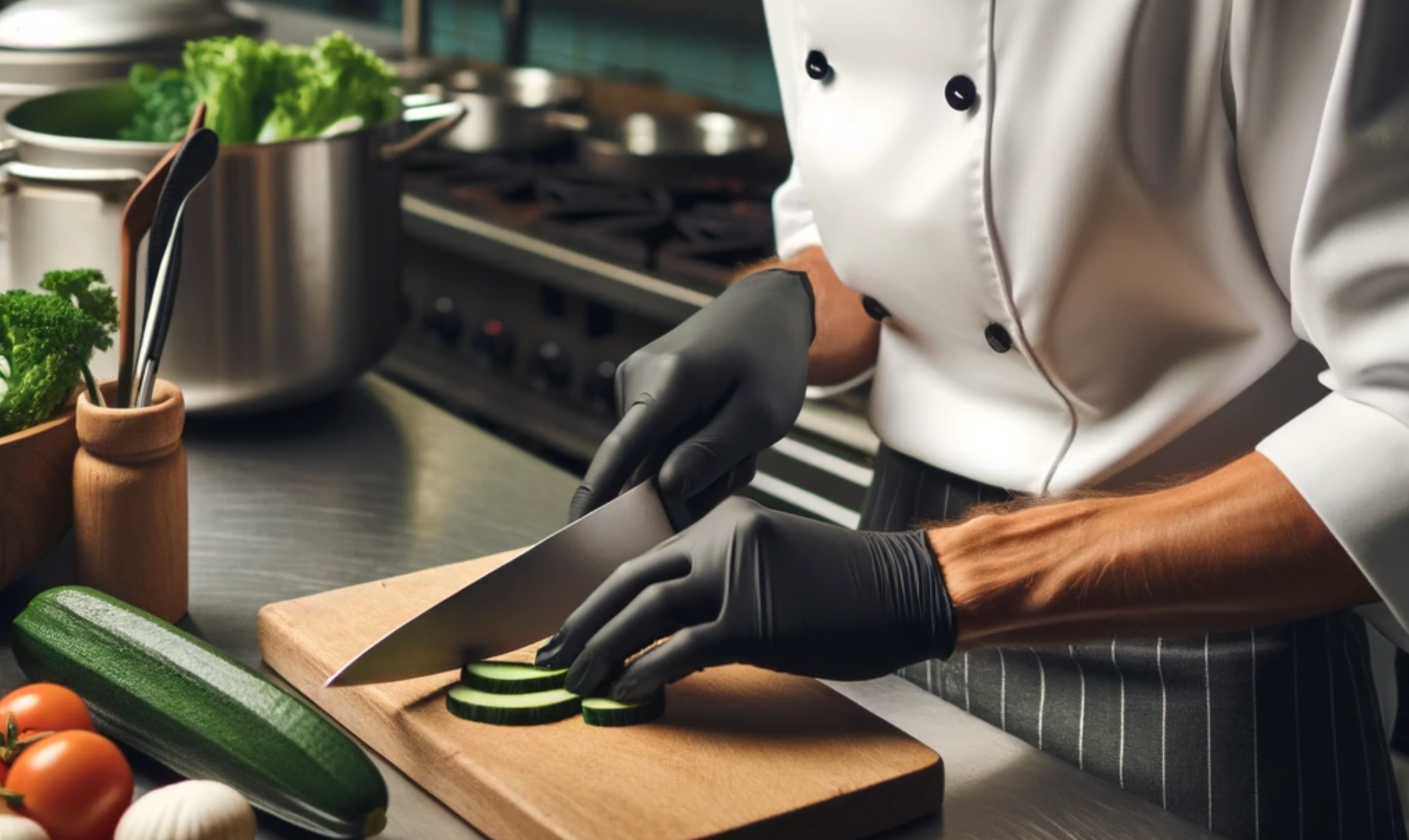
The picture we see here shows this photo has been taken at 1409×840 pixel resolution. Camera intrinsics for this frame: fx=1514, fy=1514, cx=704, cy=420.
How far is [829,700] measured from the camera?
3.04 ft

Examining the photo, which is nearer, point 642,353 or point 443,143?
point 642,353

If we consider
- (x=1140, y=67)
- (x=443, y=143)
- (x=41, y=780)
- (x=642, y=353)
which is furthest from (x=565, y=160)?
(x=41, y=780)

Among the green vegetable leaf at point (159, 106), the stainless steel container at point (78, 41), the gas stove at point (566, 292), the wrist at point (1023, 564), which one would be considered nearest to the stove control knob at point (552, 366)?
the gas stove at point (566, 292)

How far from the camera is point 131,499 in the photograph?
964mm

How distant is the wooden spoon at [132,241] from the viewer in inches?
38.5

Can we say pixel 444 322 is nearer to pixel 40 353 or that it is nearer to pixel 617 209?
pixel 617 209

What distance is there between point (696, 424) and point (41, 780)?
1.69 feet

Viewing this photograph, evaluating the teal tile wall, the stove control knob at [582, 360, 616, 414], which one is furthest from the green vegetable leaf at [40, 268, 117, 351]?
the teal tile wall

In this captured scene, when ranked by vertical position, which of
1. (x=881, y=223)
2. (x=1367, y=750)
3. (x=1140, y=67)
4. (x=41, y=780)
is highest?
(x=1140, y=67)

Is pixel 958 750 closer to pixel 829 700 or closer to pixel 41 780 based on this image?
pixel 829 700

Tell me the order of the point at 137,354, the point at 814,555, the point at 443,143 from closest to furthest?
the point at 814,555 < the point at 137,354 < the point at 443,143

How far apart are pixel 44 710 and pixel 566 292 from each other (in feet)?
4.45

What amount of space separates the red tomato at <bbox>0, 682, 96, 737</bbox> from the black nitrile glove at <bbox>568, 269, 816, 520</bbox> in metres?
0.35

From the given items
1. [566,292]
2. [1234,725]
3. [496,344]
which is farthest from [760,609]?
[496,344]
